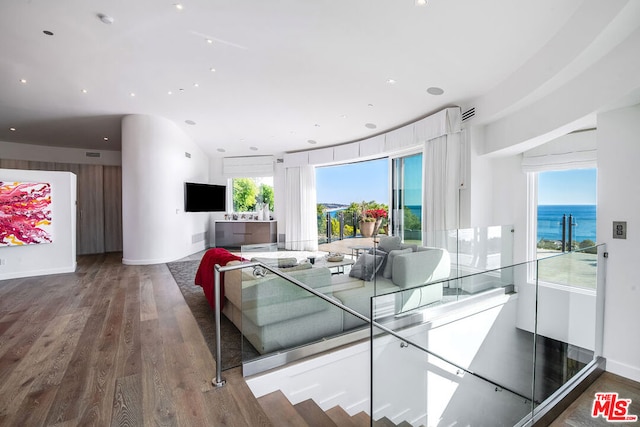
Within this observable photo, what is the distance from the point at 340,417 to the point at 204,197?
260 inches

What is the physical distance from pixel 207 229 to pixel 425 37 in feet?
25.0

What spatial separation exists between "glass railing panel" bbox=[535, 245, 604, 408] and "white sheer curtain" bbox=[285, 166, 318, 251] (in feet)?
19.9

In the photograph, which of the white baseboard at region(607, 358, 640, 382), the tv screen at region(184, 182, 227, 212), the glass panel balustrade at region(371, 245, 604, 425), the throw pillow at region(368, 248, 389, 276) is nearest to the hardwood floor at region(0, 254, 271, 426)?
the glass panel balustrade at region(371, 245, 604, 425)

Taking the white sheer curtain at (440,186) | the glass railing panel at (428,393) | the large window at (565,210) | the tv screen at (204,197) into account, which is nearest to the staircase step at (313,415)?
the glass railing panel at (428,393)

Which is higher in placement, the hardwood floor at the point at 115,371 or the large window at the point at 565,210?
the large window at the point at 565,210

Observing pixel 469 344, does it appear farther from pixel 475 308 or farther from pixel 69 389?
pixel 69 389

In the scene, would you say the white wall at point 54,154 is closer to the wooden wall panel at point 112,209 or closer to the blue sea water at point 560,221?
the wooden wall panel at point 112,209

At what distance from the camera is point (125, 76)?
14.4ft

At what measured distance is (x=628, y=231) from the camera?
2467mm

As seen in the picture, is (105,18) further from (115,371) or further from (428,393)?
(428,393)

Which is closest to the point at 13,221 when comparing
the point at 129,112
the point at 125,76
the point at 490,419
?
the point at 129,112

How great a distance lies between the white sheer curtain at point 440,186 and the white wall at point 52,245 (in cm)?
609

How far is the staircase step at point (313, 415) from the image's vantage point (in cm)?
206

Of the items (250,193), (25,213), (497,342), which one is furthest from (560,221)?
(25,213)
